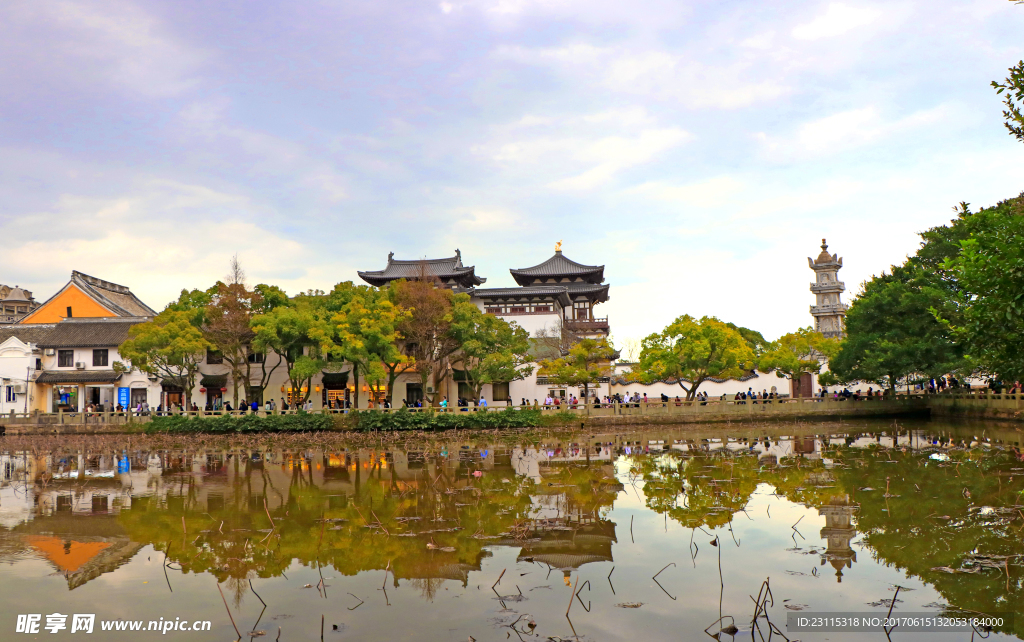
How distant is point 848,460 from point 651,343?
16.3 metres

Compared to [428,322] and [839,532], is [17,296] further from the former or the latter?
[839,532]

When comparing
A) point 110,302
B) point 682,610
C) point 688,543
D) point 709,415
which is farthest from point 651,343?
point 110,302

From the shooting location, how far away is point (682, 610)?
653cm

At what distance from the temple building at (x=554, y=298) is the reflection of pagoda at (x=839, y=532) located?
30.0 metres

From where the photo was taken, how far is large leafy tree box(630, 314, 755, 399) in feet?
104

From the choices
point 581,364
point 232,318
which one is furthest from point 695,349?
point 232,318

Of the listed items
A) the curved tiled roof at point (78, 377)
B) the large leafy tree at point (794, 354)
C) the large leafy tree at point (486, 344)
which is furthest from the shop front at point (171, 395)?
the large leafy tree at point (794, 354)

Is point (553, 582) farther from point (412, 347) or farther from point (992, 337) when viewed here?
point (412, 347)

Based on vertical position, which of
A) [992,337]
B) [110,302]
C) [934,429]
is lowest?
[934,429]

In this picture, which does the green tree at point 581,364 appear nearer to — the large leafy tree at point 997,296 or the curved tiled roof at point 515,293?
the curved tiled roof at point 515,293

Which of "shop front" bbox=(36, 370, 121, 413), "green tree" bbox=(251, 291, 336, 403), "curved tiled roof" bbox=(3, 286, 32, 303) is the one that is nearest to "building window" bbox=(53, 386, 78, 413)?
"shop front" bbox=(36, 370, 121, 413)

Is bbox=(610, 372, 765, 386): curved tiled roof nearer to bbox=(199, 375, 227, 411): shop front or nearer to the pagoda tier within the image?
the pagoda tier

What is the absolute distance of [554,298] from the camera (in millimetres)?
43844

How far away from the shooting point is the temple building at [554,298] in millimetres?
43375
